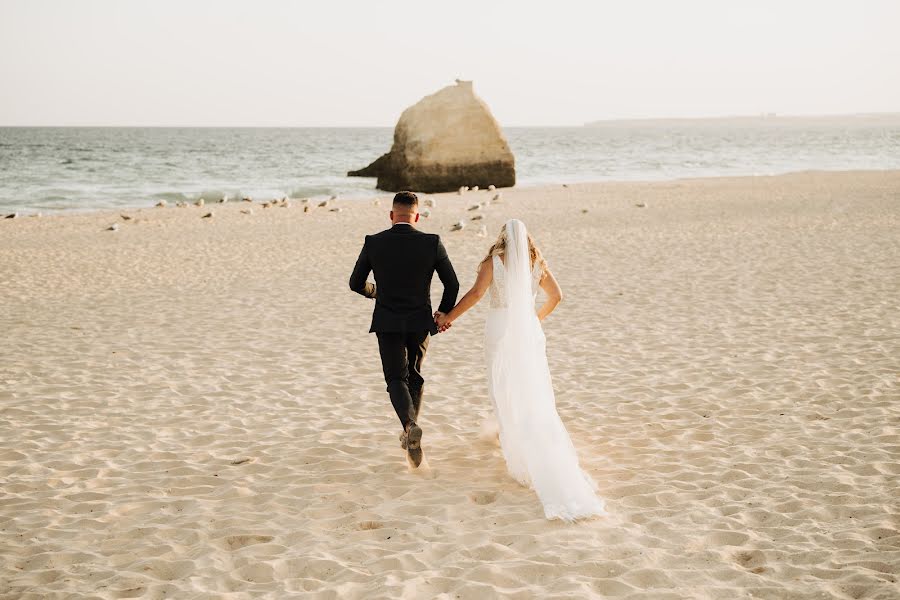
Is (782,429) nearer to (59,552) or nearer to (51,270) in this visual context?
(59,552)

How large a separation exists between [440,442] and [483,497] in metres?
1.15

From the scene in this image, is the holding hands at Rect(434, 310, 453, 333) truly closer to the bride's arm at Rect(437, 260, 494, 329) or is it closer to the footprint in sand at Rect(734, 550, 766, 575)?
the bride's arm at Rect(437, 260, 494, 329)

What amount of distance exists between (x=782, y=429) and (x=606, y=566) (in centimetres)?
287

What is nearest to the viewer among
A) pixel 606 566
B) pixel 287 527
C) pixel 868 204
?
pixel 606 566

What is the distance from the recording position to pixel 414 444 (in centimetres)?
544

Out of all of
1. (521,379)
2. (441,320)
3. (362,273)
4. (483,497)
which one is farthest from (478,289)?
(483,497)

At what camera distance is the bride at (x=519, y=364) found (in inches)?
205

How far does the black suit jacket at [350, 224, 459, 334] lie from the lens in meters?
5.31

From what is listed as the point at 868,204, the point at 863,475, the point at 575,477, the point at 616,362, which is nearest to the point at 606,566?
the point at 575,477

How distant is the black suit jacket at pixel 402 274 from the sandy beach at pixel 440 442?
1.17 m

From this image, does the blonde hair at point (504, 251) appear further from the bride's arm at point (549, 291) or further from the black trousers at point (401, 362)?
the black trousers at point (401, 362)

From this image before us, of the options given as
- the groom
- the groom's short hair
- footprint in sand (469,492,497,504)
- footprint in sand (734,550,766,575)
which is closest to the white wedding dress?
footprint in sand (469,492,497,504)

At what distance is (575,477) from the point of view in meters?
5.06

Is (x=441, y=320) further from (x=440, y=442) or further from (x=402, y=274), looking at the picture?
(x=440, y=442)
